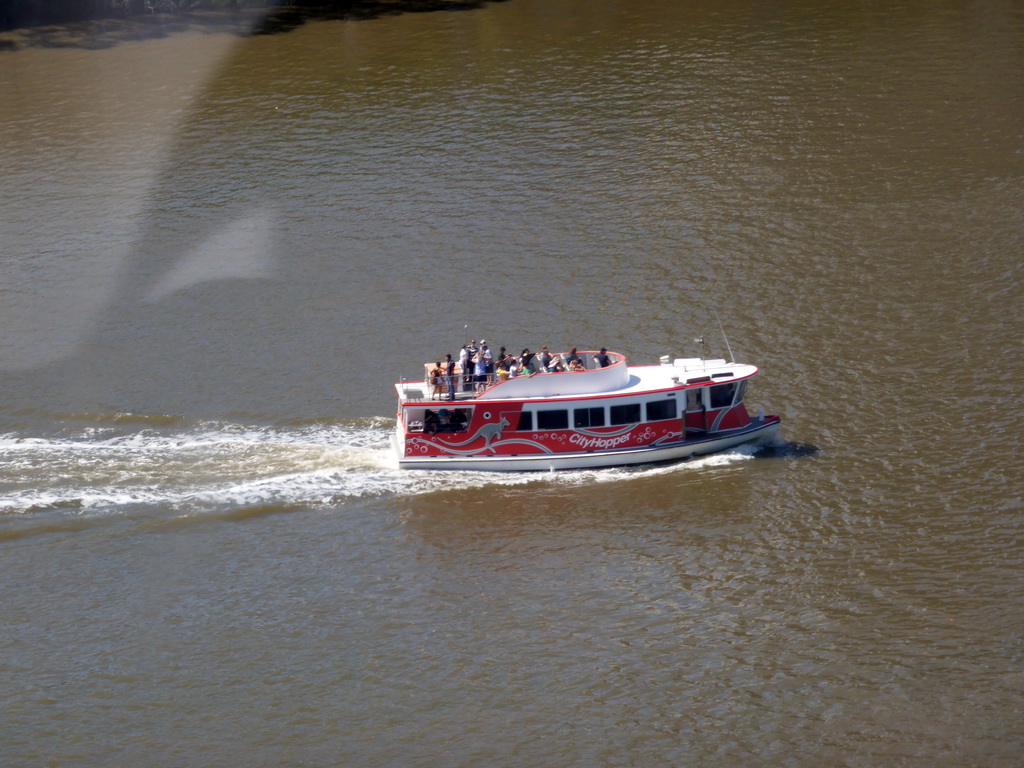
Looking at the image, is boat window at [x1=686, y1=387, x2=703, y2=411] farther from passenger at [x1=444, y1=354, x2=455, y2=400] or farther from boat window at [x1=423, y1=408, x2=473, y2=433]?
passenger at [x1=444, y1=354, x2=455, y2=400]

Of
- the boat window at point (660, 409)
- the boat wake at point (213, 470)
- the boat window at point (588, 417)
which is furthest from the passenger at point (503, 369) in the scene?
the boat window at point (660, 409)

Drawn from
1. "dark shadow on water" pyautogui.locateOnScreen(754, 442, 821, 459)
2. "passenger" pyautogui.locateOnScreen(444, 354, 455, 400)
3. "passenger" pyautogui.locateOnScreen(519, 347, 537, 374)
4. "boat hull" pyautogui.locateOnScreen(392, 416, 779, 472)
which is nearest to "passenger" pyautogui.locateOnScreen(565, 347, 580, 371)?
"passenger" pyautogui.locateOnScreen(519, 347, 537, 374)

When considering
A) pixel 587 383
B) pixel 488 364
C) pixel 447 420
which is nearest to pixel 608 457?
pixel 587 383

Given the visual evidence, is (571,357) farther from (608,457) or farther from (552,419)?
(608,457)

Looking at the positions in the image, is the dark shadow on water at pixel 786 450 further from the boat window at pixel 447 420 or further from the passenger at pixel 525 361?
the boat window at pixel 447 420

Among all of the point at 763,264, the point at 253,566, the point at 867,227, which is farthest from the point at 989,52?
the point at 253,566

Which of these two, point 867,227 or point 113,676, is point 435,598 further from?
point 867,227
